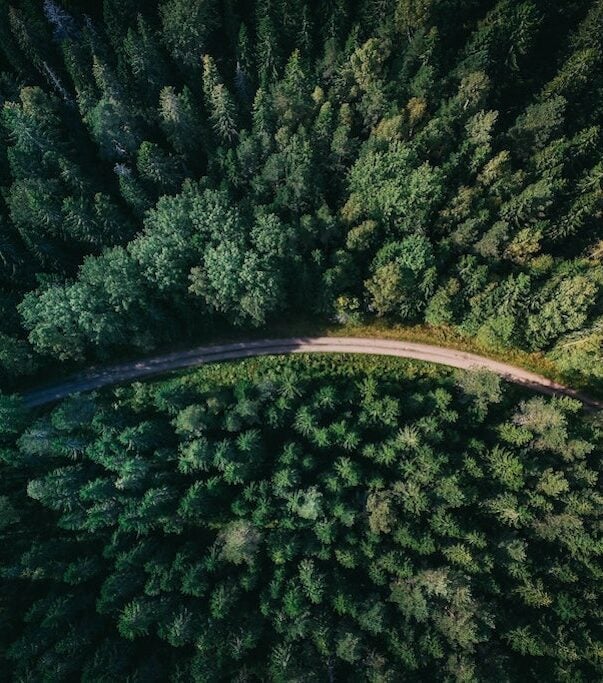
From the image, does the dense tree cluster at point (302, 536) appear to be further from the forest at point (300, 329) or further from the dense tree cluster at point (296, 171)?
the dense tree cluster at point (296, 171)

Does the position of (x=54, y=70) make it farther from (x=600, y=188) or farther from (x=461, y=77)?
(x=600, y=188)

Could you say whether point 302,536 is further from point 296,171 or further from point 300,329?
point 296,171

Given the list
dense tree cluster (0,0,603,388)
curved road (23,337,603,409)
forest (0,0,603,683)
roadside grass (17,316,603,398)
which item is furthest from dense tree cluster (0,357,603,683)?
dense tree cluster (0,0,603,388)

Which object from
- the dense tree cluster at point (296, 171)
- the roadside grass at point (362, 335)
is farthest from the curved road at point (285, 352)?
the dense tree cluster at point (296, 171)

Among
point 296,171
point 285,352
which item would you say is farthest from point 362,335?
point 296,171

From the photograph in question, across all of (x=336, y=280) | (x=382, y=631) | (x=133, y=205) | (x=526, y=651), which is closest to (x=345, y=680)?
(x=382, y=631)
